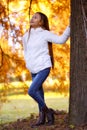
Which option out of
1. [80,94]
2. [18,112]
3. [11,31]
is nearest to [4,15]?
[11,31]

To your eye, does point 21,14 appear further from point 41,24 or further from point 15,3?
point 41,24

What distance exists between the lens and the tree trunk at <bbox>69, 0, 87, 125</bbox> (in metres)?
6.86

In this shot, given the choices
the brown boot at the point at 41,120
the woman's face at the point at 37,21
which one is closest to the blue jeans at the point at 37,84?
the brown boot at the point at 41,120

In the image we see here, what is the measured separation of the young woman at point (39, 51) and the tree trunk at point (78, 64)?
185 mm

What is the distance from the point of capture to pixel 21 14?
31.1ft

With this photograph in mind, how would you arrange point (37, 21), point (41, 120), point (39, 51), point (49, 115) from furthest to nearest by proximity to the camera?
point (41, 120)
point (49, 115)
point (37, 21)
point (39, 51)

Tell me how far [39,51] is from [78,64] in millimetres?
567

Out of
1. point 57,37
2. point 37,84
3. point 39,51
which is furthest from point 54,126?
point 57,37

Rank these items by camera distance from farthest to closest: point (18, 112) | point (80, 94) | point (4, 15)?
point (18, 112) < point (4, 15) < point (80, 94)

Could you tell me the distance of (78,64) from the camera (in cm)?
689

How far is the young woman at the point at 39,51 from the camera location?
6965 millimetres

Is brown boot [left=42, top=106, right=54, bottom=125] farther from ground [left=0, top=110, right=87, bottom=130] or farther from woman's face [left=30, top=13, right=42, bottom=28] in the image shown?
woman's face [left=30, top=13, right=42, bottom=28]

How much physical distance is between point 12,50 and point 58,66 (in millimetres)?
920

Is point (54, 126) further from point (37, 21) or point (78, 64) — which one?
point (37, 21)
